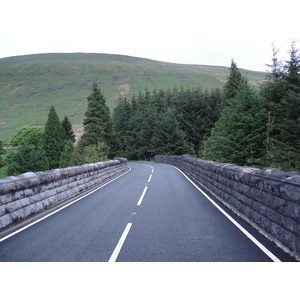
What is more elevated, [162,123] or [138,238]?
[162,123]

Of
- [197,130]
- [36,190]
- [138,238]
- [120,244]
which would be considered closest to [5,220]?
[36,190]

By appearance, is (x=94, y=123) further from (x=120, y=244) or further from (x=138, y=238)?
(x=120, y=244)

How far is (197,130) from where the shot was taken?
70250 millimetres

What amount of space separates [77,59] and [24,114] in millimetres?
91967

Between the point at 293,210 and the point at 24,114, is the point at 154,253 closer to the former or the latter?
the point at 293,210

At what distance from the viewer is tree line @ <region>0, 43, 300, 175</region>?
82.9ft

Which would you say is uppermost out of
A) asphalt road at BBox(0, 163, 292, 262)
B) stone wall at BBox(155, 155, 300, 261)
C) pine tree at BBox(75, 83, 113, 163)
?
pine tree at BBox(75, 83, 113, 163)

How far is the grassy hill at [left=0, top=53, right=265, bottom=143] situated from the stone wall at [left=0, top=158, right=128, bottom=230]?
9426cm

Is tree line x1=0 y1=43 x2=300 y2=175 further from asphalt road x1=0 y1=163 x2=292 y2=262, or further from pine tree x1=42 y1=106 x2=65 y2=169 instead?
asphalt road x1=0 y1=163 x2=292 y2=262

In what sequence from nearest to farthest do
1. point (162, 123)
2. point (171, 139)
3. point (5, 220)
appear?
point (5, 220) < point (171, 139) < point (162, 123)

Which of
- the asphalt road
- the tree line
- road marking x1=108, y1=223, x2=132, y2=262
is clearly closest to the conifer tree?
the tree line

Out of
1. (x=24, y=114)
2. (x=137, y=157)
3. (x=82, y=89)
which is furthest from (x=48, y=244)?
(x=82, y=89)

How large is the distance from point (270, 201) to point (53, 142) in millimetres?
66315

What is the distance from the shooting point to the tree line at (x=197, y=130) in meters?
25.3
